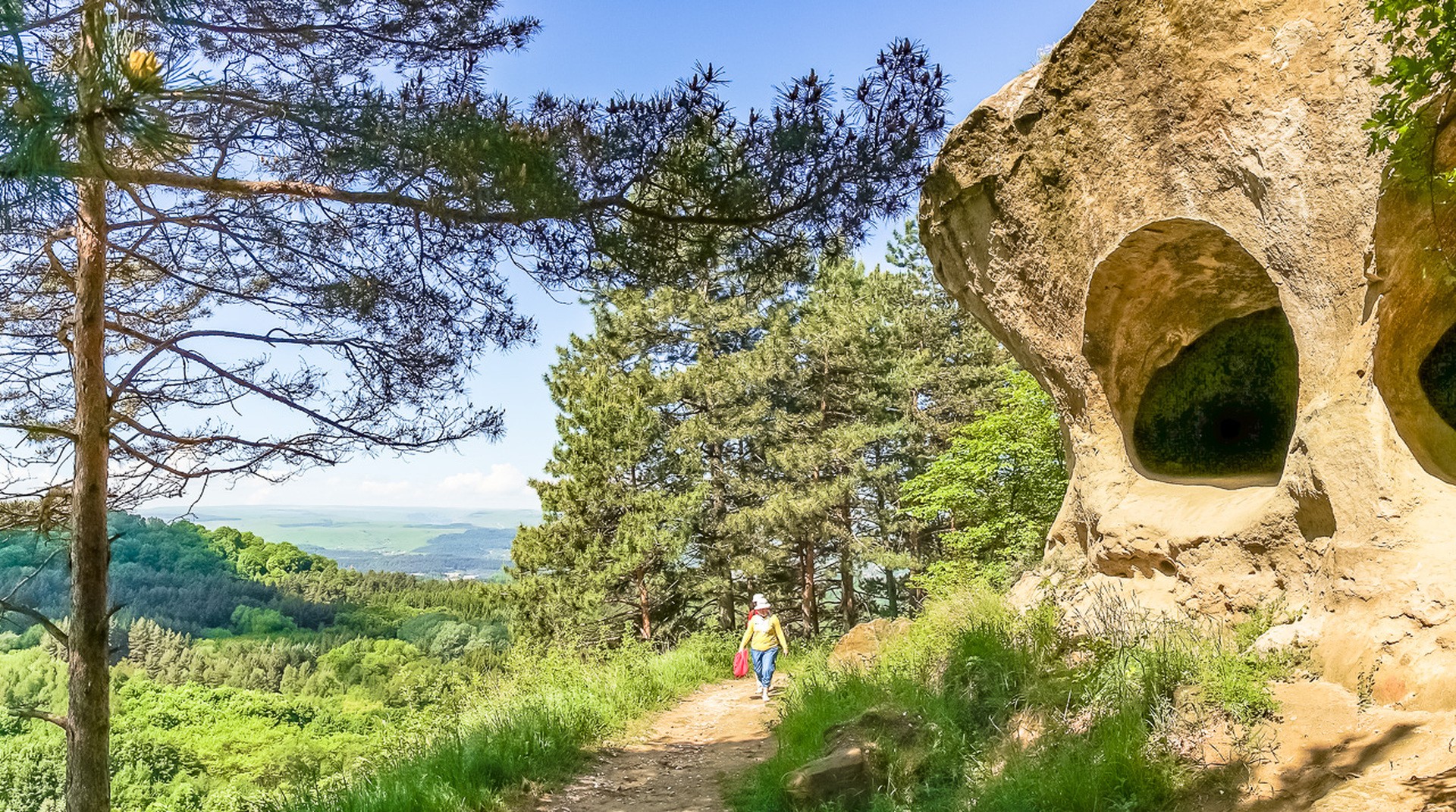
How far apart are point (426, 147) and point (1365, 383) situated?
581 centimetres

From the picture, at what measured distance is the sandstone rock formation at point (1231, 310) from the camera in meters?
4.57

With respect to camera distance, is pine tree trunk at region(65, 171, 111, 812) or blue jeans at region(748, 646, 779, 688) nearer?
pine tree trunk at region(65, 171, 111, 812)

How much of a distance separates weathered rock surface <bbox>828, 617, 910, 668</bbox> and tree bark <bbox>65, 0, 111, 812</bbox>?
667 cm

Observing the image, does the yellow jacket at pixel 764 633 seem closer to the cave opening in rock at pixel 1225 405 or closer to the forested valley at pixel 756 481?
the forested valley at pixel 756 481

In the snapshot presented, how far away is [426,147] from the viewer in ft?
16.0

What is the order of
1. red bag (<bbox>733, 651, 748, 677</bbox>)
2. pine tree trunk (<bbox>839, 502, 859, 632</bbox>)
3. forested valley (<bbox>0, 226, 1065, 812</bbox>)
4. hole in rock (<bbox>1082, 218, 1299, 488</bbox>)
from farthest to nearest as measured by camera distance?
pine tree trunk (<bbox>839, 502, 859, 632</bbox>), forested valley (<bbox>0, 226, 1065, 812</bbox>), red bag (<bbox>733, 651, 748, 677</bbox>), hole in rock (<bbox>1082, 218, 1299, 488</bbox>)

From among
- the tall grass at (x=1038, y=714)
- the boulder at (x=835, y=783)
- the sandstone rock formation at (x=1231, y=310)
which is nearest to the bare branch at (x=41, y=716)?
the tall grass at (x=1038, y=714)

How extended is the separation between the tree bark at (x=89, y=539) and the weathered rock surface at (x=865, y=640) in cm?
667

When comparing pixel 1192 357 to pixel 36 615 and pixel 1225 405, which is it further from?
pixel 36 615

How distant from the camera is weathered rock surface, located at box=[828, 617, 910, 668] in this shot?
964 cm

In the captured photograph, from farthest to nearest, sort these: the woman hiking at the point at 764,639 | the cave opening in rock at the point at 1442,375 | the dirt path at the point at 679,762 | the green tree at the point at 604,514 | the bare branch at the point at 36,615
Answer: the green tree at the point at 604,514, the woman hiking at the point at 764,639, the dirt path at the point at 679,762, the bare branch at the point at 36,615, the cave opening in rock at the point at 1442,375

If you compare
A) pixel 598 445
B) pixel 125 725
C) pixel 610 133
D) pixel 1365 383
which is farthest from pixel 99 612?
pixel 125 725

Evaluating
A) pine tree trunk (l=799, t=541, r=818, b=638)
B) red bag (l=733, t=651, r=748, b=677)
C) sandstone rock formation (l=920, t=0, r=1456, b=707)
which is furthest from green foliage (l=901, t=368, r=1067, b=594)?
sandstone rock formation (l=920, t=0, r=1456, b=707)

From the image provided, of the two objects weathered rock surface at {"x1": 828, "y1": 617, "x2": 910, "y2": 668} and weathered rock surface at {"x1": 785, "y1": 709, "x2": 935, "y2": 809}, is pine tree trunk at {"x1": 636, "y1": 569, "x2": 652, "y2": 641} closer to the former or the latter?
weathered rock surface at {"x1": 828, "y1": 617, "x2": 910, "y2": 668}
